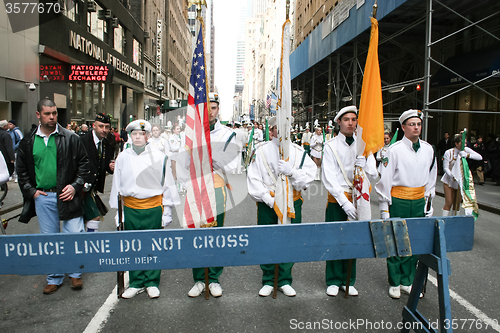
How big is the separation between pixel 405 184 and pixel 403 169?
0.17 meters

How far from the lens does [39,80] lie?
56.5 ft

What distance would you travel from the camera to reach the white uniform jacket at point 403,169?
A: 4168mm

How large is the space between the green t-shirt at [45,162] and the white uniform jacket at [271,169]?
217 centimetres

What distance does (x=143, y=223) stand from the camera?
4074mm

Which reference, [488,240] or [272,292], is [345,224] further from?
[488,240]

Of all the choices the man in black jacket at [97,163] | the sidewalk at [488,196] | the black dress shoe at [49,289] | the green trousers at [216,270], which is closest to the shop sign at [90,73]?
the man in black jacket at [97,163]

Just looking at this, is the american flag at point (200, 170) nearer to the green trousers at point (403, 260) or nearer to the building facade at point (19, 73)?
the green trousers at point (403, 260)

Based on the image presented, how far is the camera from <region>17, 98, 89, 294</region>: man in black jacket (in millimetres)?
4184

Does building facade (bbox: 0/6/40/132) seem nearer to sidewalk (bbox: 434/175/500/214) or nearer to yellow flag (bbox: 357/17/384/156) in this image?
yellow flag (bbox: 357/17/384/156)

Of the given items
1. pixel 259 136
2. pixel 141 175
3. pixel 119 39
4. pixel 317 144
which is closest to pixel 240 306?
pixel 141 175

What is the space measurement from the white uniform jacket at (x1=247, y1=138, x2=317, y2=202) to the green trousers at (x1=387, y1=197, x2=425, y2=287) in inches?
40.1

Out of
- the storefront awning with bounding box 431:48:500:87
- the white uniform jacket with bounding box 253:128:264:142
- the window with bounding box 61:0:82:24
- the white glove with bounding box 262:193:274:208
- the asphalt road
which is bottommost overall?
the asphalt road

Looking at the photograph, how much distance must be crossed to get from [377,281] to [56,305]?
11.7ft

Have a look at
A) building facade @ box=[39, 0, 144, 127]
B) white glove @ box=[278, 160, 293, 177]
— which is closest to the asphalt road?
white glove @ box=[278, 160, 293, 177]
